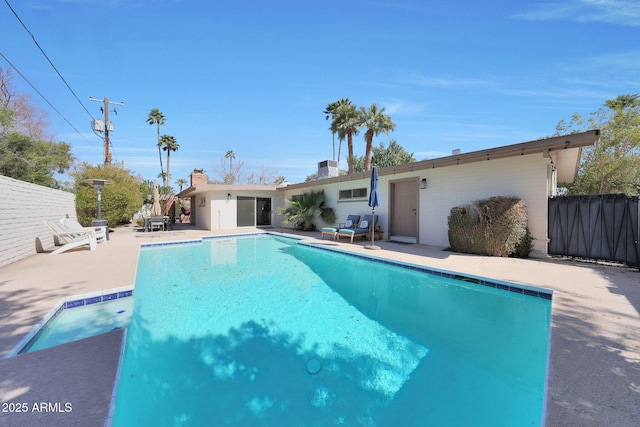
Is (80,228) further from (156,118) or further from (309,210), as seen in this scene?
(156,118)

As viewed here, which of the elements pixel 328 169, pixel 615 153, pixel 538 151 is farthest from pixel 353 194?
pixel 615 153

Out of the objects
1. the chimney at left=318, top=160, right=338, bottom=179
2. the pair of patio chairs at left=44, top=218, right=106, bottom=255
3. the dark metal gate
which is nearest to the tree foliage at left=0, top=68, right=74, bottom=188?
the pair of patio chairs at left=44, top=218, right=106, bottom=255

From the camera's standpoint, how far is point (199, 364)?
291cm

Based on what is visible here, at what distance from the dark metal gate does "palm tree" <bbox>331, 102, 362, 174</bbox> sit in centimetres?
1329

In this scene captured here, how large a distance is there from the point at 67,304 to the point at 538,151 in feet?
32.0

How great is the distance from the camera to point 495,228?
7.31 meters

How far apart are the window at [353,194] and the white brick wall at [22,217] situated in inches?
429

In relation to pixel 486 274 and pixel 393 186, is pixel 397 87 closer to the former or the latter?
pixel 393 186

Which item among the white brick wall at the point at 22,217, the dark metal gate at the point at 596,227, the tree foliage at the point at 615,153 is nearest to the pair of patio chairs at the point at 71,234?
the white brick wall at the point at 22,217

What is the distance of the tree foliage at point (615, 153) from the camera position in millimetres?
12773

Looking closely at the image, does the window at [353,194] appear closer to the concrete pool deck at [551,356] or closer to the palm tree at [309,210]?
the palm tree at [309,210]

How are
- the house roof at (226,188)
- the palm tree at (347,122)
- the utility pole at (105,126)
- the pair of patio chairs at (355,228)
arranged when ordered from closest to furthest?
the pair of patio chairs at (355,228) < the house roof at (226,188) < the utility pole at (105,126) < the palm tree at (347,122)

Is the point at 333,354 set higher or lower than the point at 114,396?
lower

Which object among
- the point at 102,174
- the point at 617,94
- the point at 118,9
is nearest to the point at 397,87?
the point at 118,9
